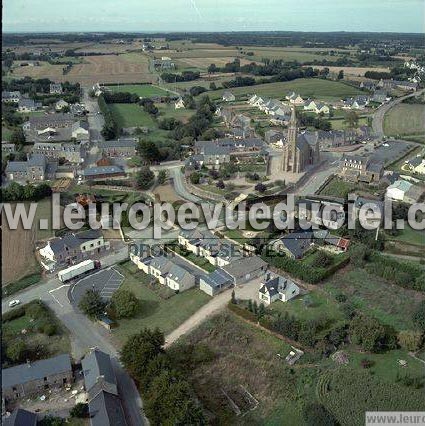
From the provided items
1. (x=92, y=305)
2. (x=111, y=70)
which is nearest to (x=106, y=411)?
(x=92, y=305)

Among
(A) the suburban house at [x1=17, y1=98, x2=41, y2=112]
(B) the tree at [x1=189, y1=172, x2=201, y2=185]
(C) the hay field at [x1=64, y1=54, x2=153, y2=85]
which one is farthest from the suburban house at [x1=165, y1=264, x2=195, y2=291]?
(C) the hay field at [x1=64, y1=54, x2=153, y2=85]

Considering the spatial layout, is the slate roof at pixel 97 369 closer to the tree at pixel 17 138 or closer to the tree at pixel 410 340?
the tree at pixel 410 340

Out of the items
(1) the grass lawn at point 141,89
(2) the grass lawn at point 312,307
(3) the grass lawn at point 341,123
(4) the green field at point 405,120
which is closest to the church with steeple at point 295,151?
(3) the grass lawn at point 341,123

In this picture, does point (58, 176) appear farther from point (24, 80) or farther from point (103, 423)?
point (24, 80)

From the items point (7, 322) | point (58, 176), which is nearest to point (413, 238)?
point (7, 322)

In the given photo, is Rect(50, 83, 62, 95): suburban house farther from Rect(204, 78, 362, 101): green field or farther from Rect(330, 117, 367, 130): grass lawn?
Rect(330, 117, 367, 130): grass lawn

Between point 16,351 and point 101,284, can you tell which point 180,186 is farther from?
point 16,351
